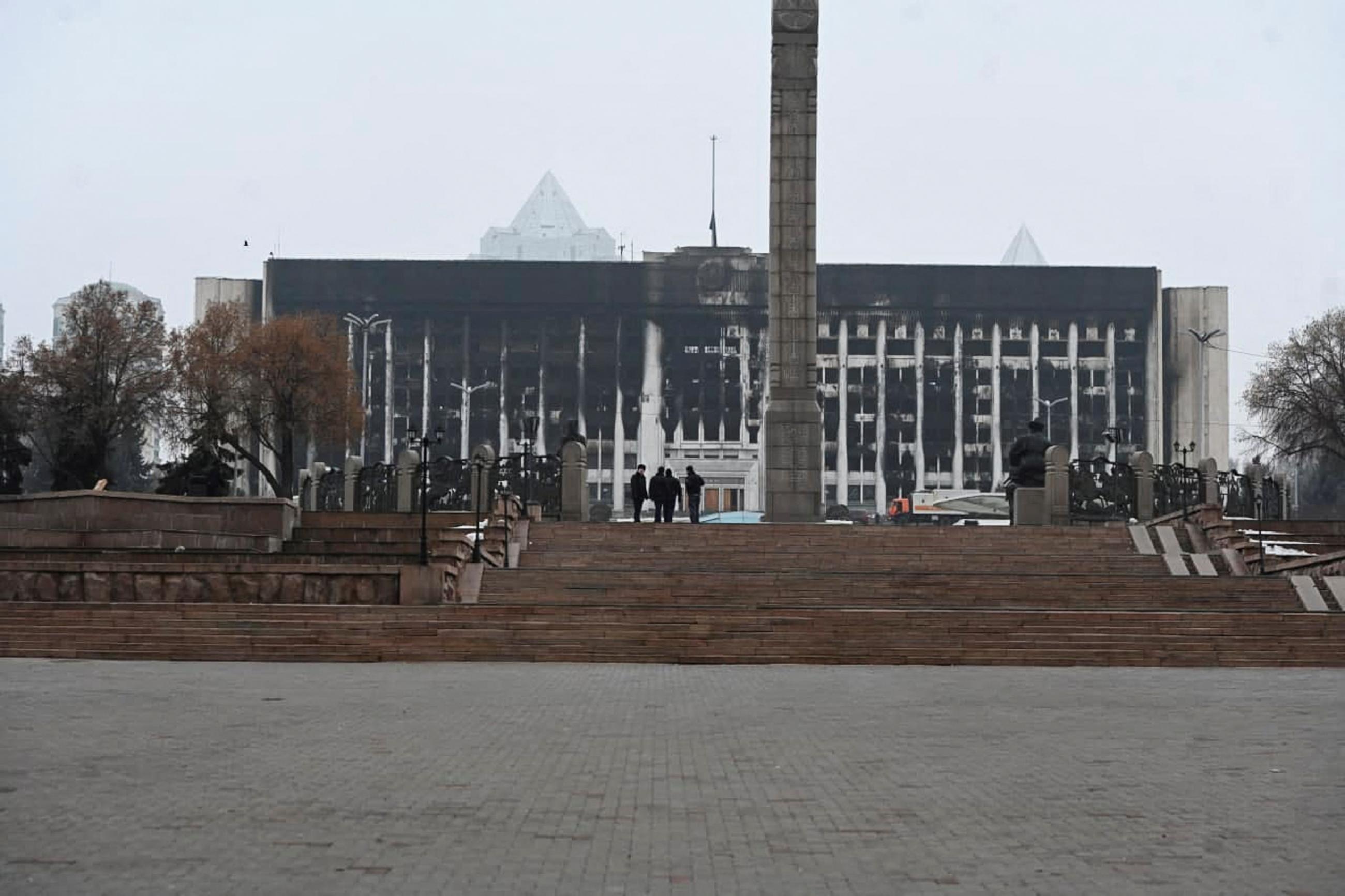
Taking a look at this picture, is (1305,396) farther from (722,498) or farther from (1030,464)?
(722,498)

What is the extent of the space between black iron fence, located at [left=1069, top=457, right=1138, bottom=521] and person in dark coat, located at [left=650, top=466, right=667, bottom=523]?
9.09 meters

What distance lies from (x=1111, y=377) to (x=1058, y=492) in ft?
257

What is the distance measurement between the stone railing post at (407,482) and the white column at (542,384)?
74643 mm

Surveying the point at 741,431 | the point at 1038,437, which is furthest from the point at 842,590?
the point at 741,431

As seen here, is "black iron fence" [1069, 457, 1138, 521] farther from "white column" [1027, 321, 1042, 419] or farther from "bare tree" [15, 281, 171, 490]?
"white column" [1027, 321, 1042, 419]

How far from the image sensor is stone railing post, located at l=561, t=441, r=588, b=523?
125 ft

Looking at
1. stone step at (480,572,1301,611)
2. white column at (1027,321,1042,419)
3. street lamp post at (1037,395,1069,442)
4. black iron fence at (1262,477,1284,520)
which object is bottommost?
stone step at (480,572,1301,611)

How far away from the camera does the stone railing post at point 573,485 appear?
3803 centimetres

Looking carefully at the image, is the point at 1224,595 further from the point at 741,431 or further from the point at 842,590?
the point at 741,431

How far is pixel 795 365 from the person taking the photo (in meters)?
40.1

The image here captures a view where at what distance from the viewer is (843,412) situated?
11694 centimetres

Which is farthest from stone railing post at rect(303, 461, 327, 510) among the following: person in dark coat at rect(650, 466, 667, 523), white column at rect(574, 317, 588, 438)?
white column at rect(574, 317, 588, 438)

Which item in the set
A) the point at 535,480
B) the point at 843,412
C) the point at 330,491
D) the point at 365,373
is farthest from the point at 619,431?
the point at 535,480

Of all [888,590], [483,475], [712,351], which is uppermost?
[712,351]
